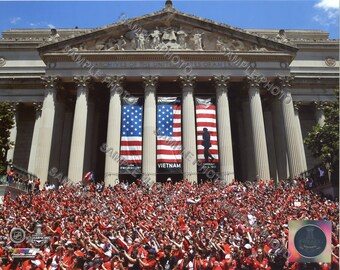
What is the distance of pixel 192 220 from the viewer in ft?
57.7

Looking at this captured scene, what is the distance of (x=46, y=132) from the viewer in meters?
33.1

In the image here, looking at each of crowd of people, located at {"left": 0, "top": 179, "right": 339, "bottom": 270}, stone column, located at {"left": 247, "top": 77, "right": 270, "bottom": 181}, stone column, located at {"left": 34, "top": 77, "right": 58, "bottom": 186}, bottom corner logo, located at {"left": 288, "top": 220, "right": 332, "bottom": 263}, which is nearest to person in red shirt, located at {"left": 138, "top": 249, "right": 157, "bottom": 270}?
crowd of people, located at {"left": 0, "top": 179, "right": 339, "bottom": 270}

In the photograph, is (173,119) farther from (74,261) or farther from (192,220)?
(74,261)

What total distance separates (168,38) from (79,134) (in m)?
13.4

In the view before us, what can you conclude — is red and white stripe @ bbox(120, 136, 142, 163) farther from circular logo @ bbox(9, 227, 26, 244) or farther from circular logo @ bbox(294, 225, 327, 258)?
circular logo @ bbox(294, 225, 327, 258)

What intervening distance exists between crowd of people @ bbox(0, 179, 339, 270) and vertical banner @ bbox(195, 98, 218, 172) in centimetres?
533

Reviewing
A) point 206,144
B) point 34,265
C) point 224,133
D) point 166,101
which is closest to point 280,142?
point 224,133

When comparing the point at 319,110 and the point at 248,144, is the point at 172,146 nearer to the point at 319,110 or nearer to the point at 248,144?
the point at 248,144

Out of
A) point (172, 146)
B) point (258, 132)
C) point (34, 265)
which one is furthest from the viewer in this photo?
point (258, 132)

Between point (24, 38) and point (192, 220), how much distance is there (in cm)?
4400

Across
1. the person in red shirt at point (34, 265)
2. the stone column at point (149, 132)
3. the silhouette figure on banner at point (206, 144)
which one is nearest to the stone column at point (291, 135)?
the silhouette figure on banner at point (206, 144)

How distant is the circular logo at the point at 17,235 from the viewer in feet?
48.6

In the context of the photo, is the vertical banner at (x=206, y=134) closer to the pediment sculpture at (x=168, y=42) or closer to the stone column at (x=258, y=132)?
the stone column at (x=258, y=132)

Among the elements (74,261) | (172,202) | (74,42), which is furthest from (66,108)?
(74,261)
